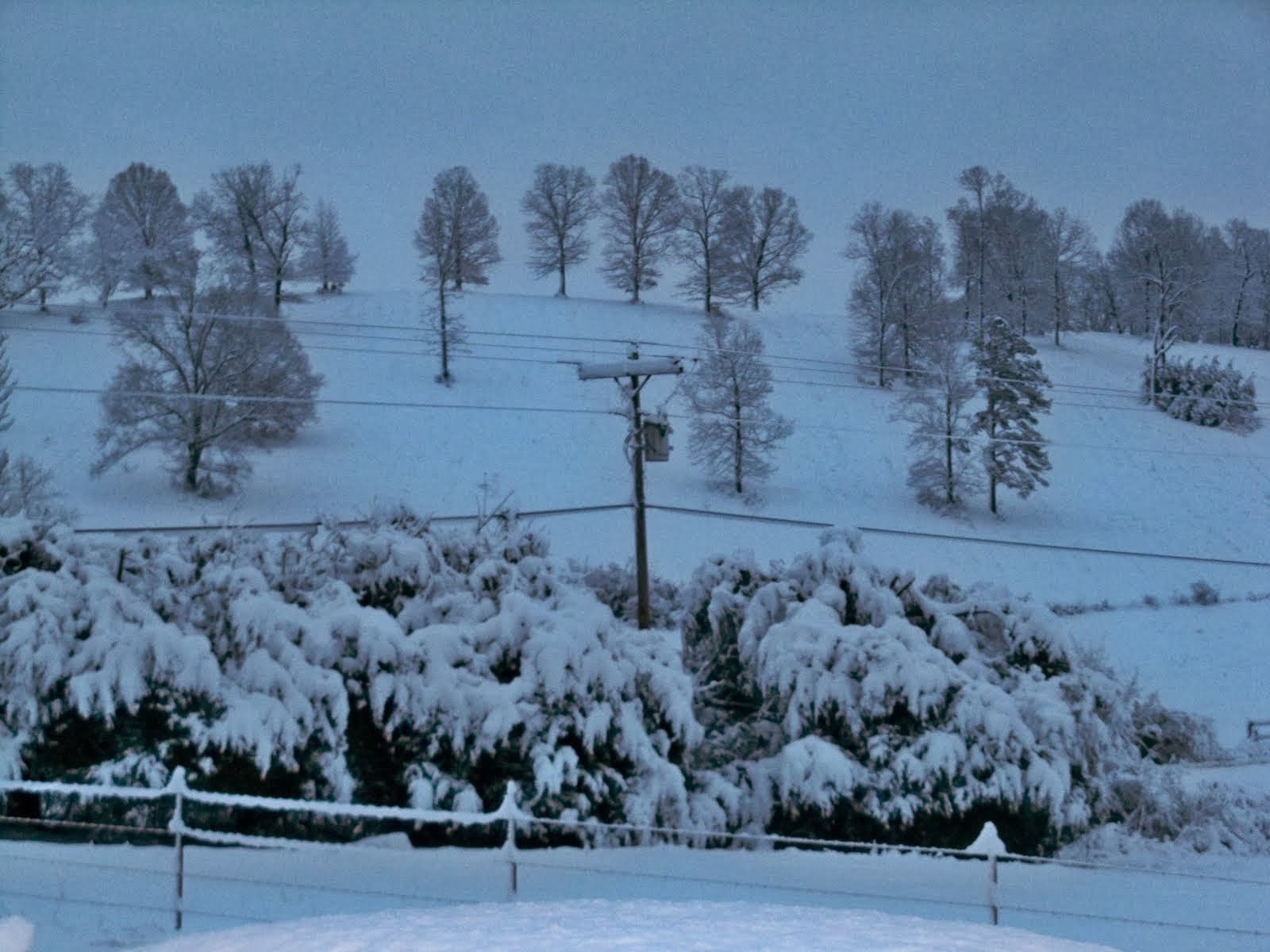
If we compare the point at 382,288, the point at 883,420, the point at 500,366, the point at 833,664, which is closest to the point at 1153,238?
the point at 883,420

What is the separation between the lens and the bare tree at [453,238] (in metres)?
7.73

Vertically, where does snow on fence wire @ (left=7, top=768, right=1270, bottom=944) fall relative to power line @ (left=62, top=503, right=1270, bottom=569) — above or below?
below

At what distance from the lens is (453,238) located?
25.7 ft

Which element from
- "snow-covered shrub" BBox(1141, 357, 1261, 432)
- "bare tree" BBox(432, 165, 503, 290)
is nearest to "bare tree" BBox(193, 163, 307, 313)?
"bare tree" BBox(432, 165, 503, 290)

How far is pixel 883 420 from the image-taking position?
733 cm

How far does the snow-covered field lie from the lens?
269 inches

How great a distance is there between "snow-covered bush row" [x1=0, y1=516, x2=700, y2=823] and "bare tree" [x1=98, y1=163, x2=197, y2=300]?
182cm

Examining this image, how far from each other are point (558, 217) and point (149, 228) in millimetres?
2607

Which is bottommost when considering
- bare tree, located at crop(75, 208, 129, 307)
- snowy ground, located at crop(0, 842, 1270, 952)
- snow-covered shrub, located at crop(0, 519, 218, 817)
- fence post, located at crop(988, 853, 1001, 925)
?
snowy ground, located at crop(0, 842, 1270, 952)

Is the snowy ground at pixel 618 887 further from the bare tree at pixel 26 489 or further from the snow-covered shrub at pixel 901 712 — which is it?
the bare tree at pixel 26 489

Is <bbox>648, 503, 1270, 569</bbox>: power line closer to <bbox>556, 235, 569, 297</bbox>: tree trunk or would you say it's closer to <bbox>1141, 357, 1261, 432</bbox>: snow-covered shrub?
<bbox>1141, 357, 1261, 432</bbox>: snow-covered shrub

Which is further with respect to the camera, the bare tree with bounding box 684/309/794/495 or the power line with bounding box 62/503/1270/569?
the bare tree with bounding box 684/309/794/495

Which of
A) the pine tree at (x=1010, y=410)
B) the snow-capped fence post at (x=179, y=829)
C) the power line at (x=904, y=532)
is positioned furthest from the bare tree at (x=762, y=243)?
the snow-capped fence post at (x=179, y=829)

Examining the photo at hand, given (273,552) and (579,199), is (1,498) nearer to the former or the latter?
(273,552)
